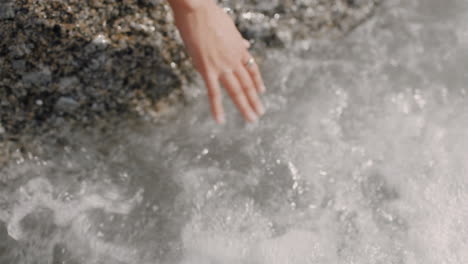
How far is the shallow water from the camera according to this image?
271 centimetres

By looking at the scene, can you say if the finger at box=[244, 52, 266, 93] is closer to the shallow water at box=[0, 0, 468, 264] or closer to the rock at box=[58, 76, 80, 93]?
the shallow water at box=[0, 0, 468, 264]

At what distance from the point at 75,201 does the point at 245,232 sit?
934 mm

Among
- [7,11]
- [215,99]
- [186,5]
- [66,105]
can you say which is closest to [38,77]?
[66,105]

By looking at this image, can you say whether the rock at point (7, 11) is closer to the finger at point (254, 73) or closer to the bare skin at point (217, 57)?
the bare skin at point (217, 57)

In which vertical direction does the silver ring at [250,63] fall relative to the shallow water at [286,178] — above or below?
above

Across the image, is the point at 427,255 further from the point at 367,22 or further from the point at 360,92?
the point at 367,22

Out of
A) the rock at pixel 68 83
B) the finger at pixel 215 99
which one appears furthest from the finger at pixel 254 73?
the rock at pixel 68 83

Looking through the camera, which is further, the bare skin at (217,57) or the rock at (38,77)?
the rock at (38,77)

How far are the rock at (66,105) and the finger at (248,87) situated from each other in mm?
1077

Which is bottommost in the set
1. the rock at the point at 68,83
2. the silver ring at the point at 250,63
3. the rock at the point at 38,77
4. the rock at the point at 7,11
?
the rock at the point at 68,83

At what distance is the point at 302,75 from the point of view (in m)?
3.15

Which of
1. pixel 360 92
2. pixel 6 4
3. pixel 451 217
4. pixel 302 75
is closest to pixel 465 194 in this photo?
pixel 451 217

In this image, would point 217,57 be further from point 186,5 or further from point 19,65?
point 19,65

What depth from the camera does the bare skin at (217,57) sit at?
2.24 m
